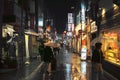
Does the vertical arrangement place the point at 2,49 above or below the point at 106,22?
below

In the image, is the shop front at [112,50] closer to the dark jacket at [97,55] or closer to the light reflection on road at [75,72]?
the light reflection on road at [75,72]

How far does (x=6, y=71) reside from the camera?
94.5 feet

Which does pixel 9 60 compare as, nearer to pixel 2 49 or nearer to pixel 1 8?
pixel 2 49

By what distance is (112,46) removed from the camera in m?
27.6

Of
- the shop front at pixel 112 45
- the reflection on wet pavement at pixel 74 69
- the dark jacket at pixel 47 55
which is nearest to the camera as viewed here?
the reflection on wet pavement at pixel 74 69

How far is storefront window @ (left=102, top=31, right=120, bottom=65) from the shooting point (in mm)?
25108

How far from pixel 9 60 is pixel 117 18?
9.76 m

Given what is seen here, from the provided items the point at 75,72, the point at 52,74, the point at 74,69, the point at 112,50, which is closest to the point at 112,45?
the point at 112,50

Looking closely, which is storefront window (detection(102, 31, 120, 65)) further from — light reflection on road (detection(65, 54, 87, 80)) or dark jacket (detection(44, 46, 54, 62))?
dark jacket (detection(44, 46, 54, 62))

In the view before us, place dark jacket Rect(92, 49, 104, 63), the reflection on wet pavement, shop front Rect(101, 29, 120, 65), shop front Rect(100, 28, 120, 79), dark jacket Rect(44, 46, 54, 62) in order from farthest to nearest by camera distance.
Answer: dark jacket Rect(44, 46, 54, 62)
shop front Rect(101, 29, 120, 65)
shop front Rect(100, 28, 120, 79)
the reflection on wet pavement
dark jacket Rect(92, 49, 104, 63)

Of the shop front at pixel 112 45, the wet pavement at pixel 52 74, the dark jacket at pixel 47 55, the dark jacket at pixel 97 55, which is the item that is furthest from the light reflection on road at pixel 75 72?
the dark jacket at pixel 97 55

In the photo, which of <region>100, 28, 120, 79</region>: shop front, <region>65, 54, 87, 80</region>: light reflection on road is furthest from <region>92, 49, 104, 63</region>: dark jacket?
<region>100, 28, 120, 79</region>: shop front

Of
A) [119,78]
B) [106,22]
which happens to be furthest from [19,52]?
[119,78]

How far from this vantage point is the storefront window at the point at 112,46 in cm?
2511
